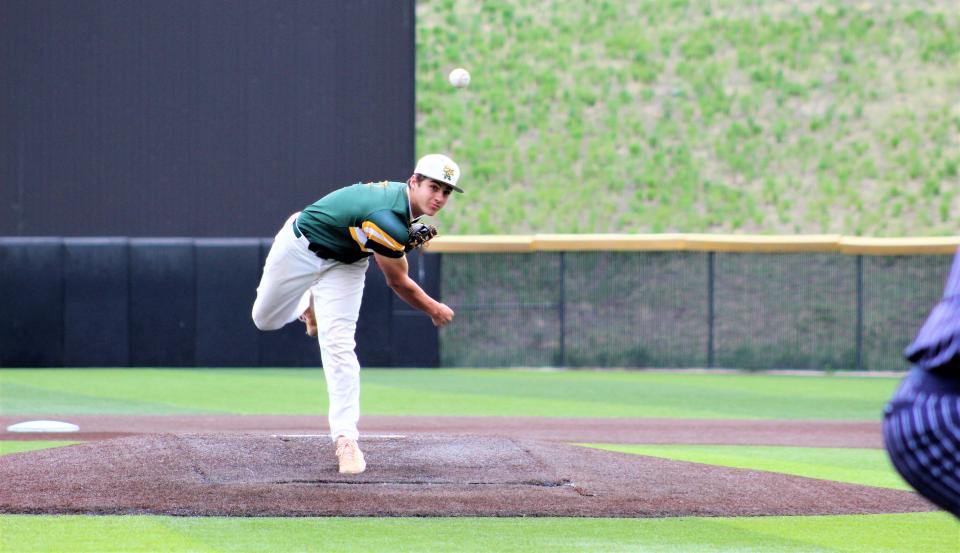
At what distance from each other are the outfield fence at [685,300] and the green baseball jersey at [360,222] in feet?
36.4

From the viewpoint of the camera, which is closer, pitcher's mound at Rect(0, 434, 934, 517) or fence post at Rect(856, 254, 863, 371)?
pitcher's mound at Rect(0, 434, 934, 517)

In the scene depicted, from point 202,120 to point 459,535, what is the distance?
1266cm

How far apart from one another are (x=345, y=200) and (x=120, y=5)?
11696mm

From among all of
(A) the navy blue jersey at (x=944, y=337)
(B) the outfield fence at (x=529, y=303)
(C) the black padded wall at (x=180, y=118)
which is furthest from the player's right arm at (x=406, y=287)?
(C) the black padded wall at (x=180, y=118)

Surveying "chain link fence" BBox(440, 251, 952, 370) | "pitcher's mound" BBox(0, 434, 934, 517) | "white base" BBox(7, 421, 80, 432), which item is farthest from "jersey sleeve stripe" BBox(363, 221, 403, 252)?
"chain link fence" BBox(440, 251, 952, 370)

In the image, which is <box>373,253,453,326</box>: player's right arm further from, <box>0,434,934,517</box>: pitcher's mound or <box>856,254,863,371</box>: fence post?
<box>856,254,863,371</box>: fence post

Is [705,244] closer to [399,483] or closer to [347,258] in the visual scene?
[347,258]

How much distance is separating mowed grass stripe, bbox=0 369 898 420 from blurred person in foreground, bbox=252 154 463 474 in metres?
5.16

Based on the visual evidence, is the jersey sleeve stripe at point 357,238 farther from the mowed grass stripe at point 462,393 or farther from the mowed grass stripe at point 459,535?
the mowed grass stripe at point 462,393

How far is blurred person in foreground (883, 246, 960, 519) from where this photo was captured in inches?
91.4

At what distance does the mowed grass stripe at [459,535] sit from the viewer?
4.74 metres

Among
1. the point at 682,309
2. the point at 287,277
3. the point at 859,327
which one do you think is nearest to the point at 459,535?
the point at 287,277

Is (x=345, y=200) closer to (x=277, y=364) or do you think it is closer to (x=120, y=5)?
(x=277, y=364)

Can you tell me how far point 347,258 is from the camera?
638cm
